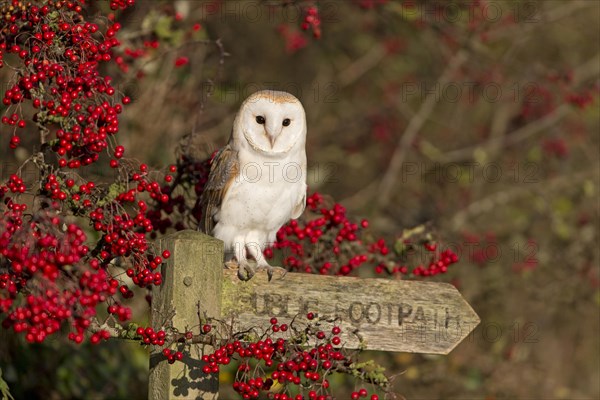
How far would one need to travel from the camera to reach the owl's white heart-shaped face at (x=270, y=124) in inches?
147

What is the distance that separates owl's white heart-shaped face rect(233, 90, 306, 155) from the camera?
147 inches

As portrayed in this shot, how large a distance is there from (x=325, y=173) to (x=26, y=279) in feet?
13.0

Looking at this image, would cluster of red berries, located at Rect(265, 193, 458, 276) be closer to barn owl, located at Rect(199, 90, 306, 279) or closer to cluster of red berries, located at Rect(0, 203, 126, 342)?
barn owl, located at Rect(199, 90, 306, 279)

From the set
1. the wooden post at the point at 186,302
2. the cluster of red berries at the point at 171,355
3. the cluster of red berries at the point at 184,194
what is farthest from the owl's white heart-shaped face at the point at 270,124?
the cluster of red berries at the point at 171,355

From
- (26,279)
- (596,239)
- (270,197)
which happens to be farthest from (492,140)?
(26,279)

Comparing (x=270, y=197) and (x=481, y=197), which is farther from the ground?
(x=481, y=197)

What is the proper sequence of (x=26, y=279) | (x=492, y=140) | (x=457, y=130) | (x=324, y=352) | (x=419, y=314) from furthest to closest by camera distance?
(x=457, y=130) < (x=492, y=140) < (x=419, y=314) < (x=324, y=352) < (x=26, y=279)

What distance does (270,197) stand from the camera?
3705 mm

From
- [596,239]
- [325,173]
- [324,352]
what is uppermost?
[325,173]

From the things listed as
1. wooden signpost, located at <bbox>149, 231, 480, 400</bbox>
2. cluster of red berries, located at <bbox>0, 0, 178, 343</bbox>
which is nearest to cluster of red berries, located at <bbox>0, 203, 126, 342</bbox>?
cluster of red berries, located at <bbox>0, 0, 178, 343</bbox>

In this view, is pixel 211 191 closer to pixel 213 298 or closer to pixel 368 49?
pixel 213 298

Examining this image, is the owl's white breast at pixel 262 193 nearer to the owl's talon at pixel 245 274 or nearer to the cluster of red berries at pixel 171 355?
the owl's talon at pixel 245 274

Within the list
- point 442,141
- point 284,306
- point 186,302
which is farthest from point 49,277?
point 442,141

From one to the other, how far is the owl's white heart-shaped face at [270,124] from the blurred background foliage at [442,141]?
54 cm
